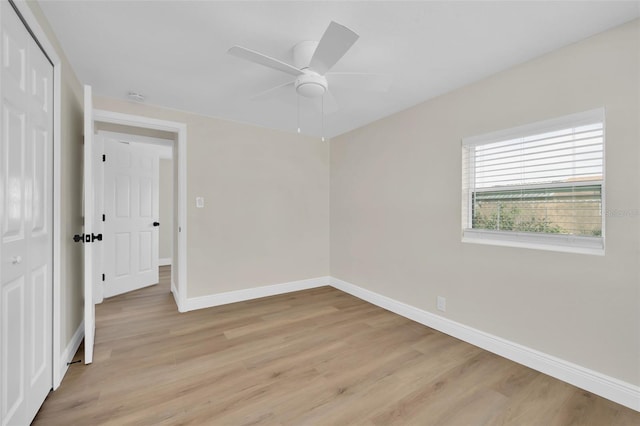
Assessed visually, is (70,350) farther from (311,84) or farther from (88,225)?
(311,84)

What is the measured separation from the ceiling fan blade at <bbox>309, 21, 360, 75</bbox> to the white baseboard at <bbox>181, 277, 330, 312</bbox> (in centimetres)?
284

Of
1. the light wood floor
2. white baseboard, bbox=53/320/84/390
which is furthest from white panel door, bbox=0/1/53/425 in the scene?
the light wood floor

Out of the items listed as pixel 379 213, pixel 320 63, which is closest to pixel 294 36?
pixel 320 63

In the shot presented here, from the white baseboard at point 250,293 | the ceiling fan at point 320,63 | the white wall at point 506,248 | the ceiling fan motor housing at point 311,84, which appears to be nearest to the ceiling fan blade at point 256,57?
the ceiling fan at point 320,63

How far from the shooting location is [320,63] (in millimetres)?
1732

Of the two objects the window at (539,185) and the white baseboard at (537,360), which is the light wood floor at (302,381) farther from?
the window at (539,185)

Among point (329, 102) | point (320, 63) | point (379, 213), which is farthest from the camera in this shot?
point (379, 213)

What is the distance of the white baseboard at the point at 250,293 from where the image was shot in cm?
331

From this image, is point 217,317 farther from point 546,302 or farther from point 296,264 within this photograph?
point 546,302

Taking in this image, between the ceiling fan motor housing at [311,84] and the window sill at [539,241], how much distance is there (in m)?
1.84

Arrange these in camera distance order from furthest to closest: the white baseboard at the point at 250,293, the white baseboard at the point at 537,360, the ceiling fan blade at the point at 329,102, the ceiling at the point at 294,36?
1. the white baseboard at the point at 250,293
2. the ceiling fan blade at the point at 329,102
3. the white baseboard at the point at 537,360
4. the ceiling at the point at 294,36

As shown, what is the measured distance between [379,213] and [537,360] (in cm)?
200

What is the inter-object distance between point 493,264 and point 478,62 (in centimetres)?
164

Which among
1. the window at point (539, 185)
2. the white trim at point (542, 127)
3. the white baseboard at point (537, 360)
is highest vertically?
the white trim at point (542, 127)
